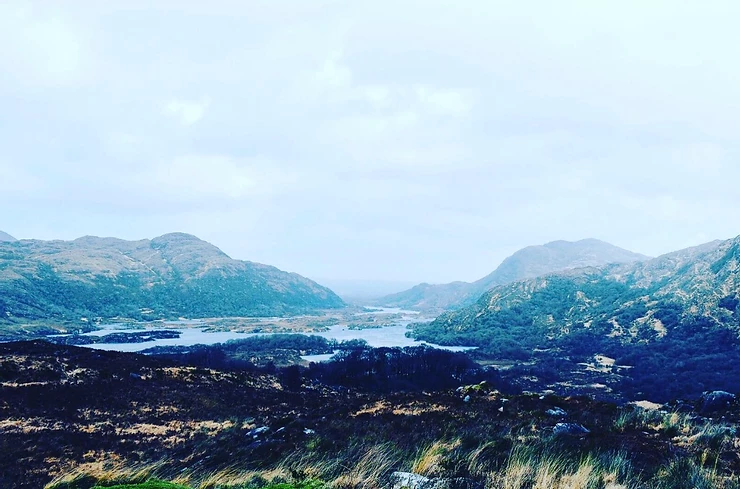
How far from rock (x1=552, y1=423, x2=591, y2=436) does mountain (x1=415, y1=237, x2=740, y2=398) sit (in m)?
66.2

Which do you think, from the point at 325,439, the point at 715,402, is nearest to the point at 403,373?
the point at 715,402

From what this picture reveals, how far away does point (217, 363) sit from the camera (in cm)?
8500

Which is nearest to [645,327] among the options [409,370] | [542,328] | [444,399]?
[542,328]

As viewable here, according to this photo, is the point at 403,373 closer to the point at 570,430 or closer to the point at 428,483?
the point at 570,430

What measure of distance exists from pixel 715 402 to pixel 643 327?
419 ft

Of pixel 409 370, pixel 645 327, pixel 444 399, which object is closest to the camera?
pixel 444 399

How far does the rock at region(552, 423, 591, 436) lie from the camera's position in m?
15.1

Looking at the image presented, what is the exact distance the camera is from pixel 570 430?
15.8m

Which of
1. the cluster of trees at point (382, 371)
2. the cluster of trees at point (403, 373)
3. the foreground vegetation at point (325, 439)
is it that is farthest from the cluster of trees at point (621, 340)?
the foreground vegetation at point (325, 439)

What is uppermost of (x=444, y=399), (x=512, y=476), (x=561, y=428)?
(x=512, y=476)

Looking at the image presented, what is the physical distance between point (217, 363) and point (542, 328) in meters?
119

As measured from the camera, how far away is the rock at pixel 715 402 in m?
23.2

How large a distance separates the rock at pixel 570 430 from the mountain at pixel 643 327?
66.2 metres

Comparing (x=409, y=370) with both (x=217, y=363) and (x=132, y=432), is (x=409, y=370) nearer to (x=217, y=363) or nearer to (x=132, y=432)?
(x=217, y=363)
